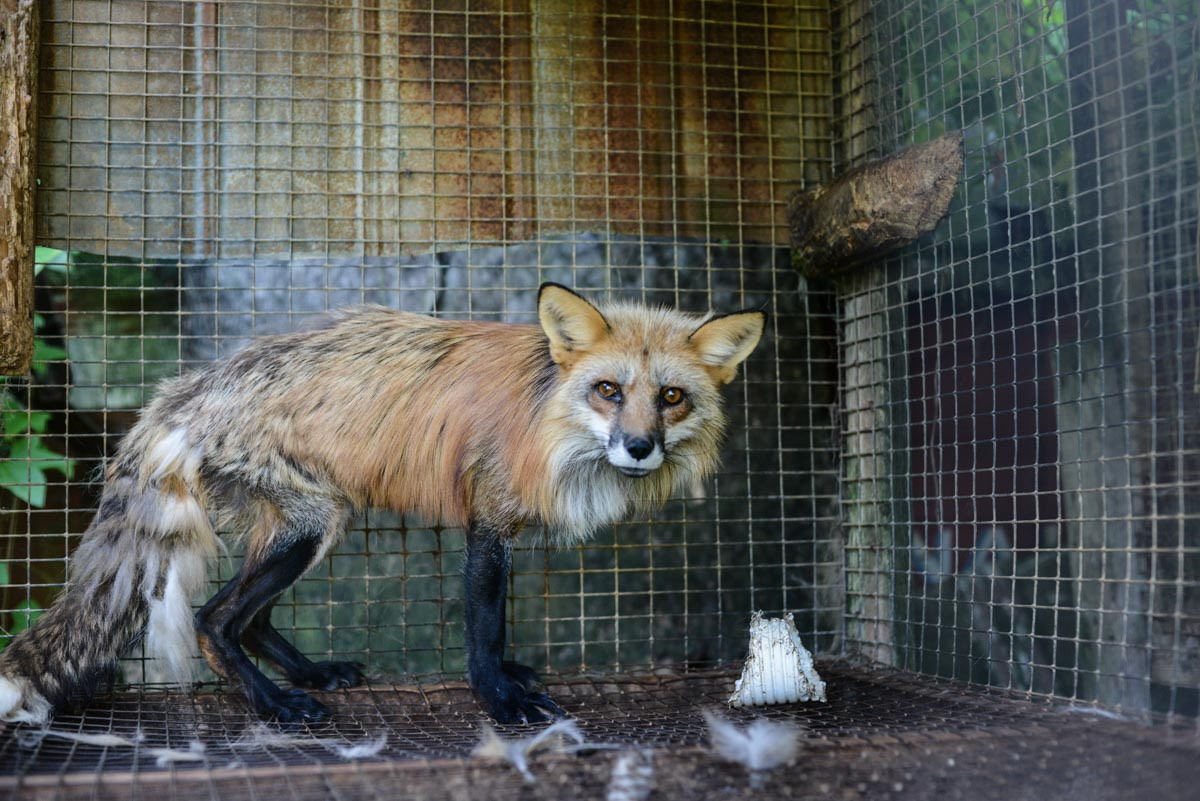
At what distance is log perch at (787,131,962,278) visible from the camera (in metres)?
3.74

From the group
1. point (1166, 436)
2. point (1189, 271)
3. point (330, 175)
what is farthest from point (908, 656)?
point (330, 175)

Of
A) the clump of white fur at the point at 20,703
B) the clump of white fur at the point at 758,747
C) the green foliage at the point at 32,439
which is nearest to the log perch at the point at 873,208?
the clump of white fur at the point at 758,747

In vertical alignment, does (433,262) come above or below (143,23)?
below

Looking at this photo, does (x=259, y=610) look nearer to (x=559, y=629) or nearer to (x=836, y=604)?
(x=559, y=629)

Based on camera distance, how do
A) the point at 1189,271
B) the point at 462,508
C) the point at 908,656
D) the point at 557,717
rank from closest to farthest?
the point at 1189,271, the point at 557,717, the point at 462,508, the point at 908,656

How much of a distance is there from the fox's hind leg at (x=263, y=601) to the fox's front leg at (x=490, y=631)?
57 centimetres

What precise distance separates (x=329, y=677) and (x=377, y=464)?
36.7 inches

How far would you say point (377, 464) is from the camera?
3586 millimetres

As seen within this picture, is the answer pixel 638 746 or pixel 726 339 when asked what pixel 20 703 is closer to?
pixel 638 746

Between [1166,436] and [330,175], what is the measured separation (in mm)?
3445

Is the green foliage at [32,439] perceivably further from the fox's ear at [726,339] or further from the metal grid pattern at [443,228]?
the fox's ear at [726,339]

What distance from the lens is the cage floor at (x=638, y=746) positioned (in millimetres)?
2361

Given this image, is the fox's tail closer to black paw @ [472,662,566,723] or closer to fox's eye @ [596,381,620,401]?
black paw @ [472,662,566,723]

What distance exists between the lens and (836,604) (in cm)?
447
